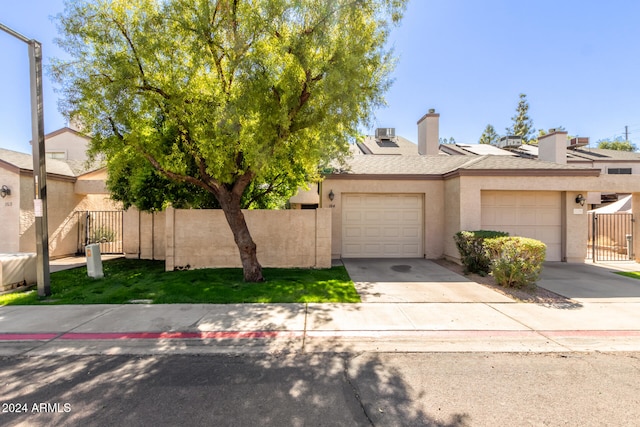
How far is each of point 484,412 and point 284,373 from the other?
227cm

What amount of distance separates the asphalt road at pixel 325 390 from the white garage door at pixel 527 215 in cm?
796

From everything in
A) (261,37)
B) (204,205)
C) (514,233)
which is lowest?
(514,233)

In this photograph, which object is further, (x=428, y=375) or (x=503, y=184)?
(x=503, y=184)

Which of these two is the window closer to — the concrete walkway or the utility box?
the concrete walkway

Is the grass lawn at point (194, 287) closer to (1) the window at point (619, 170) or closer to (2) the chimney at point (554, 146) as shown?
(2) the chimney at point (554, 146)

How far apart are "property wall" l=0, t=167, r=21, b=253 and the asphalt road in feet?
31.5

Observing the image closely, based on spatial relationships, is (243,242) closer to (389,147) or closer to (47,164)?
(47,164)

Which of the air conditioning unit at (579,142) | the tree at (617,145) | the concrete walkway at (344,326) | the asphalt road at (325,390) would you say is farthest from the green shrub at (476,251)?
the tree at (617,145)

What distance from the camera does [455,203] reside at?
1131 centimetres

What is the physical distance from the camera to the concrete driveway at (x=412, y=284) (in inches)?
275

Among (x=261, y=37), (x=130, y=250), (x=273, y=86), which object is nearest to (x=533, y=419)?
(x=273, y=86)

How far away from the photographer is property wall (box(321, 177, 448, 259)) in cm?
1224

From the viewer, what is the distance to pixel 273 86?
662cm

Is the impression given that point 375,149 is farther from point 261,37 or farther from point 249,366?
point 249,366
